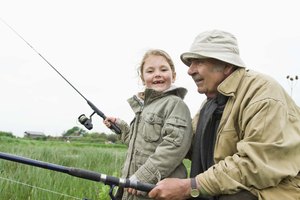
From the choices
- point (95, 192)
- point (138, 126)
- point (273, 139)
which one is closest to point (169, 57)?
point (138, 126)

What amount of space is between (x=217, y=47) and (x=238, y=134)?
0.57m

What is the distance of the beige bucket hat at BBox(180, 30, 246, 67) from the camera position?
2969mm

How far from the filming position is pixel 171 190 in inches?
108

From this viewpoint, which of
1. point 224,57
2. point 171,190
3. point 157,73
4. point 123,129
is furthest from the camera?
point 123,129

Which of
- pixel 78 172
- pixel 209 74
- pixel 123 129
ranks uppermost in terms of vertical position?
pixel 209 74

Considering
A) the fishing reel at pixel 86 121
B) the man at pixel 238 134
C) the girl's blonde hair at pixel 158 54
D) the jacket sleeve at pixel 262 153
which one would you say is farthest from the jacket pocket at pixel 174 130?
the fishing reel at pixel 86 121

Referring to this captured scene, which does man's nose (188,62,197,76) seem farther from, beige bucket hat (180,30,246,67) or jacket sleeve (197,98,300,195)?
jacket sleeve (197,98,300,195)

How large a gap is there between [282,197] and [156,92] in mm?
1124

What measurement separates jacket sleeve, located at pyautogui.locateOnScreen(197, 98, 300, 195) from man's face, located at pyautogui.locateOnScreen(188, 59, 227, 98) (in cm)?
39

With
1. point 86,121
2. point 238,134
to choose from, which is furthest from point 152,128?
point 86,121

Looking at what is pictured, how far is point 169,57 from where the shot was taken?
344cm

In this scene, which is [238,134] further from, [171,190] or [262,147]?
[171,190]

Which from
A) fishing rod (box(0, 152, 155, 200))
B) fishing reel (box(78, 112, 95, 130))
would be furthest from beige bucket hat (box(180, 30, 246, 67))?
fishing reel (box(78, 112, 95, 130))

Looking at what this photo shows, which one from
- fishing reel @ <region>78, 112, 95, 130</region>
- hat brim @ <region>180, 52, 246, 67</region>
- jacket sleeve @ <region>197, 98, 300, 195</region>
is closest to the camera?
jacket sleeve @ <region>197, 98, 300, 195</region>
